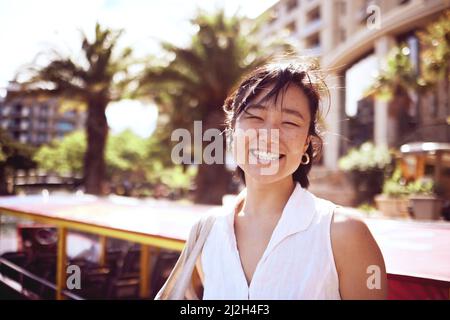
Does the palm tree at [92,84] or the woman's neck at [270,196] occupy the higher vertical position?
the palm tree at [92,84]

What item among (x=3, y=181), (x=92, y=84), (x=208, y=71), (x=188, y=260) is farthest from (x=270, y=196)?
(x=92, y=84)

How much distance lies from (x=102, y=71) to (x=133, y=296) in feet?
34.2

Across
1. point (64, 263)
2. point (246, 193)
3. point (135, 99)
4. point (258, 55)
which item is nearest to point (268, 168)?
point (246, 193)

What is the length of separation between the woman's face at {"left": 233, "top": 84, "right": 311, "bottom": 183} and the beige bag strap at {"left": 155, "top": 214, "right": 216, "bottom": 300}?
0.30 metres

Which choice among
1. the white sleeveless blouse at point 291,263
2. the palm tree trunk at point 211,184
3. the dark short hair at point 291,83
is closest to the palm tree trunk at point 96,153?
the palm tree trunk at point 211,184

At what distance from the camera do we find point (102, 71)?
1386cm

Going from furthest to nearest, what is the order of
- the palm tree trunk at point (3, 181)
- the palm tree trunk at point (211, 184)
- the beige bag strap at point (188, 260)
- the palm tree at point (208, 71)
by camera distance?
the palm tree trunk at point (211, 184), the palm tree at point (208, 71), the palm tree trunk at point (3, 181), the beige bag strap at point (188, 260)

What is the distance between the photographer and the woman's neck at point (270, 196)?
1546 millimetres

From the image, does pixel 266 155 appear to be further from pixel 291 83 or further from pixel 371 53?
pixel 371 53

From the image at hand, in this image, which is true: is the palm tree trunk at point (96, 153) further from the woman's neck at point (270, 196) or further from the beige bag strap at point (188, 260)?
the woman's neck at point (270, 196)

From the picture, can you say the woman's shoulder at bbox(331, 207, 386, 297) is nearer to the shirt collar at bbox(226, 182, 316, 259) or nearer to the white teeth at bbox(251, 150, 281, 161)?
the shirt collar at bbox(226, 182, 316, 259)

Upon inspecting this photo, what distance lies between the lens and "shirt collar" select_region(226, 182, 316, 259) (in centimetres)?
136

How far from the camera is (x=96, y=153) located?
14.4 metres
